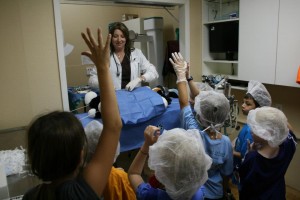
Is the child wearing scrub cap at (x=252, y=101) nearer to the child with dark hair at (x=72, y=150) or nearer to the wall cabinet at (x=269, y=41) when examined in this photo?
the wall cabinet at (x=269, y=41)

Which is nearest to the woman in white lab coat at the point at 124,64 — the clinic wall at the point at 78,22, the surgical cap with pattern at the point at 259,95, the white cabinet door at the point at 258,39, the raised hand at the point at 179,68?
the raised hand at the point at 179,68

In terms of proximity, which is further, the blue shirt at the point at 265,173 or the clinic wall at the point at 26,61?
the clinic wall at the point at 26,61

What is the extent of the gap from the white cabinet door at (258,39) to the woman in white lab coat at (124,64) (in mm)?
966

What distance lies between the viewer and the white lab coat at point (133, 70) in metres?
2.54

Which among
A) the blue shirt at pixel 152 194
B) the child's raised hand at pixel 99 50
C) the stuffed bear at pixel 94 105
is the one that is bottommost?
the blue shirt at pixel 152 194

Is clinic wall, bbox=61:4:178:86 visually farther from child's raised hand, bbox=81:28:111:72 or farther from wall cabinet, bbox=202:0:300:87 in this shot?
child's raised hand, bbox=81:28:111:72

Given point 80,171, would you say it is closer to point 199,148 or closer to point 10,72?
point 199,148

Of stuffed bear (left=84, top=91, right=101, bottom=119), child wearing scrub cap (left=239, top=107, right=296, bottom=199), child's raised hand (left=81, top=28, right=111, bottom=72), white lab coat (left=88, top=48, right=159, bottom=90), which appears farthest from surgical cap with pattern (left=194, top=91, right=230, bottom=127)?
white lab coat (left=88, top=48, right=159, bottom=90)

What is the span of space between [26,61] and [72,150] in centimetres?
165

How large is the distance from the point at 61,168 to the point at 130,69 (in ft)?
6.44

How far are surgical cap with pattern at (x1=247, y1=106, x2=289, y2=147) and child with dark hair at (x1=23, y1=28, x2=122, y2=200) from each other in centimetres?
83

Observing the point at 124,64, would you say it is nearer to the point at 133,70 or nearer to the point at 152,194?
the point at 133,70

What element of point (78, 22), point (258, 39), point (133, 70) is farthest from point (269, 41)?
point (78, 22)

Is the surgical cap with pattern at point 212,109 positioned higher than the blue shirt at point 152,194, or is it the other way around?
the surgical cap with pattern at point 212,109
